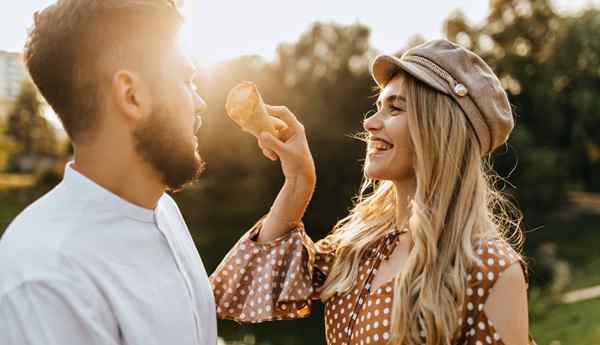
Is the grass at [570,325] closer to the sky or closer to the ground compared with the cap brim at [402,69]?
closer to the ground

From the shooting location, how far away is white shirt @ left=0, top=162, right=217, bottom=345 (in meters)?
1.57

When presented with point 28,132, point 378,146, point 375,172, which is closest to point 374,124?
point 378,146

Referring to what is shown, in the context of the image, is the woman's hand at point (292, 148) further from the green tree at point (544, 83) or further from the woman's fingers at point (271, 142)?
the green tree at point (544, 83)

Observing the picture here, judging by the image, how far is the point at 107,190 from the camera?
1.89m

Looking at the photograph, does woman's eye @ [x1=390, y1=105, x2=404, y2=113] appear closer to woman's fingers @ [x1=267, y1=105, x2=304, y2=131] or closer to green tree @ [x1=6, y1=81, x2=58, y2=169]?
woman's fingers @ [x1=267, y1=105, x2=304, y2=131]

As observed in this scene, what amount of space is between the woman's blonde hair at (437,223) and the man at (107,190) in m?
0.86

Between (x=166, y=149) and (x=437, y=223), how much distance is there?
1.18 meters

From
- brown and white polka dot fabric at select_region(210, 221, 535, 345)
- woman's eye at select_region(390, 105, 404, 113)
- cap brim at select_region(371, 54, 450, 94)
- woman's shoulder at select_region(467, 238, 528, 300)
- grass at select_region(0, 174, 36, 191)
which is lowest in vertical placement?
grass at select_region(0, 174, 36, 191)

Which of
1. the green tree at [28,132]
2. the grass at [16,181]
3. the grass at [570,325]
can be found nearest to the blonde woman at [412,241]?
the grass at [570,325]

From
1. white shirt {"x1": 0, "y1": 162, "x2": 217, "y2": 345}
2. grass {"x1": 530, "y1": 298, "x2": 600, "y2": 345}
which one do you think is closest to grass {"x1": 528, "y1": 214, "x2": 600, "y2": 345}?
grass {"x1": 530, "y1": 298, "x2": 600, "y2": 345}

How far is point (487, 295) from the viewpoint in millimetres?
2260

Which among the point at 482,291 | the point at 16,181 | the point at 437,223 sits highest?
the point at 437,223

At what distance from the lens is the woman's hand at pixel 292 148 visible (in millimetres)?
2682

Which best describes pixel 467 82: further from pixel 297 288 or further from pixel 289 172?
pixel 297 288
